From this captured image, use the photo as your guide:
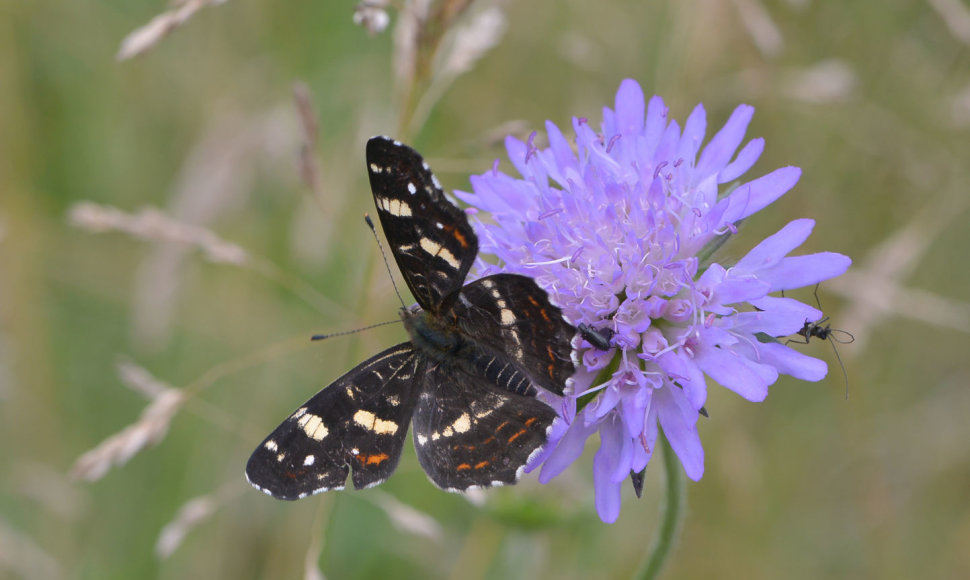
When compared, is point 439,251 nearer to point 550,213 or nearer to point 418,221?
point 418,221

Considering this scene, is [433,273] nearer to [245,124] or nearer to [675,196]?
[675,196]

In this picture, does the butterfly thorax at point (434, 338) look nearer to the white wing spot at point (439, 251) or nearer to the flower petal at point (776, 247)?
the white wing spot at point (439, 251)

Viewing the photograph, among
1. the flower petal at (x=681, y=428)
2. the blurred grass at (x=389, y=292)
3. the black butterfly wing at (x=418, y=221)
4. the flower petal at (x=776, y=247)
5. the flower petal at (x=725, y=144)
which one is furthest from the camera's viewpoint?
the blurred grass at (x=389, y=292)

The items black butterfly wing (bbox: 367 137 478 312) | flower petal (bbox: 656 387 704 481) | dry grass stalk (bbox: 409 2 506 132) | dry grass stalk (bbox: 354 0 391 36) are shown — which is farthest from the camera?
dry grass stalk (bbox: 409 2 506 132)

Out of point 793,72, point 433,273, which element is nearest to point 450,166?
point 433,273

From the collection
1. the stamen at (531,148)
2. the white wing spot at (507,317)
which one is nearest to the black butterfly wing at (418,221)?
the white wing spot at (507,317)

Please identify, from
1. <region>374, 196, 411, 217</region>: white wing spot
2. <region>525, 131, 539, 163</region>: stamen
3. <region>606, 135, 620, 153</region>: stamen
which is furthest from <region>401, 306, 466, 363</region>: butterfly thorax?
<region>606, 135, 620, 153</region>: stamen

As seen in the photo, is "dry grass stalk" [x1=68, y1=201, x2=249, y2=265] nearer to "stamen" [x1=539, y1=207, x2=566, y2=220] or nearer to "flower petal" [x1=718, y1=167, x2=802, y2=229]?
"stamen" [x1=539, y1=207, x2=566, y2=220]
